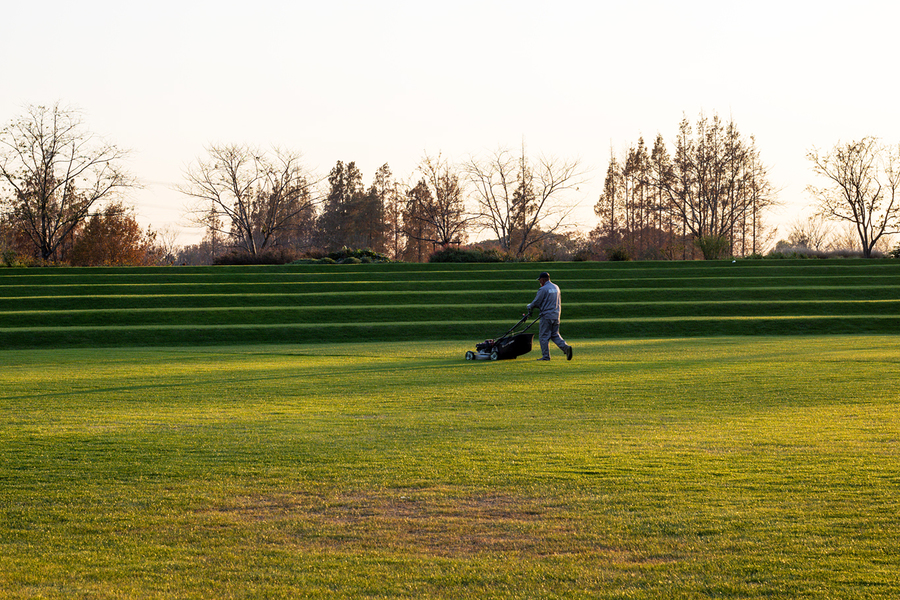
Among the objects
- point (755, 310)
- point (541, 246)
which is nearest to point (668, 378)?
point (755, 310)

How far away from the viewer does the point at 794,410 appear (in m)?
9.06

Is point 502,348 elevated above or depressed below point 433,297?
below

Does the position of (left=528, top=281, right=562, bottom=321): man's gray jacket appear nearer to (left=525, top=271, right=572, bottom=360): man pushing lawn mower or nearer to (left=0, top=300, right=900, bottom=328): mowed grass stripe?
(left=525, top=271, right=572, bottom=360): man pushing lawn mower

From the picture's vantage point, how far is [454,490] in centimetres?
561

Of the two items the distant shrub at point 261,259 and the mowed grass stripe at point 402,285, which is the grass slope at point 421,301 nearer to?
the mowed grass stripe at point 402,285

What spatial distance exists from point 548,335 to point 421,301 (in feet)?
41.2

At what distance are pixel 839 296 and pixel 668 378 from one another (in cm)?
1987

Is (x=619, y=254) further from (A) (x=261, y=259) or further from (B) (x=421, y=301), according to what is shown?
(A) (x=261, y=259)

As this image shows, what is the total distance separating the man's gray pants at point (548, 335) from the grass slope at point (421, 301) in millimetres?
6294

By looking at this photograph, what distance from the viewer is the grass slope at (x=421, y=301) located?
21656 millimetres

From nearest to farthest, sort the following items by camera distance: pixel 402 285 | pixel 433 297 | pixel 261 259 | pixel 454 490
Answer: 1. pixel 454 490
2. pixel 433 297
3. pixel 402 285
4. pixel 261 259

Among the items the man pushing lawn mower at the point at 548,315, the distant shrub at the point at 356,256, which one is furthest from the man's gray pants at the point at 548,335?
the distant shrub at the point at 356,256

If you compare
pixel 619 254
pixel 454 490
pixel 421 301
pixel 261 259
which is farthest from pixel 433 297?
pixel 454 490

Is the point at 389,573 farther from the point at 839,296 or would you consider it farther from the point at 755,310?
the point at 839,296
